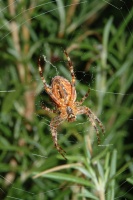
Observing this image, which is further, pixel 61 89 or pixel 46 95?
pixel 46 95

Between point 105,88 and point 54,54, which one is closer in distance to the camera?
point 105,88

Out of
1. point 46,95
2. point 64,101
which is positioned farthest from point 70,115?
point 46,95

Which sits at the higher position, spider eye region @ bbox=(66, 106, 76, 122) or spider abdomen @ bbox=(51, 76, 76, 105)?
spider abdomen @ bbox=(51, 76, 76, 105)

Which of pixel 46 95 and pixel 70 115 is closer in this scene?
pixel 70 115

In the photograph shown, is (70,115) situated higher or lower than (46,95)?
lower

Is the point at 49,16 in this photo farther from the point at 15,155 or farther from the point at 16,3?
the point at 15,155

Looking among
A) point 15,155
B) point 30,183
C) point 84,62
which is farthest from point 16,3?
point 30,183

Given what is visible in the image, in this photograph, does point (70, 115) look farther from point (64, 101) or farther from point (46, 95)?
point (46, 95)

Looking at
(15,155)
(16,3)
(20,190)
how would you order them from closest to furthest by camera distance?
(20,190) < (15,155) < (16,3)
